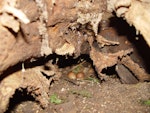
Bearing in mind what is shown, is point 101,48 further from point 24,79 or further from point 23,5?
point 23,5

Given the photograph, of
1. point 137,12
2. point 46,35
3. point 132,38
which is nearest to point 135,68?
point 132,38

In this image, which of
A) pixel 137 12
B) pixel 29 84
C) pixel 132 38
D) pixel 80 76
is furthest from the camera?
pixel 80 76

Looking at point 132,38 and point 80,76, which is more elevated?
point 132,38

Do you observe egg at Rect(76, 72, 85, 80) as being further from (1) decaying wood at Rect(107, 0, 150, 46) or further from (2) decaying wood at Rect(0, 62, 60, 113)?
(1) decaying wood at Rect(107, 0, 150, 46)

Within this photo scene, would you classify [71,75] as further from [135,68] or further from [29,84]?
[29,84]

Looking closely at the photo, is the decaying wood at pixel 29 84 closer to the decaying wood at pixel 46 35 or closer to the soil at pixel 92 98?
the decaying wood at pixel 46 35

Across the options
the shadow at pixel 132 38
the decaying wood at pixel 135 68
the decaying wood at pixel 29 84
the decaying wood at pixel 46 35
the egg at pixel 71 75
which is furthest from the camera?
the egg at pixel 71 75

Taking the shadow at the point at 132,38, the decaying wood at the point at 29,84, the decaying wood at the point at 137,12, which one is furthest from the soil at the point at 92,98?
the decaying wood at the point at 137,12

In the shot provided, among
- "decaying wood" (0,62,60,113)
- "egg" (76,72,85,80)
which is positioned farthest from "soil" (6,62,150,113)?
"decaying wood" (0,62,60,113)
